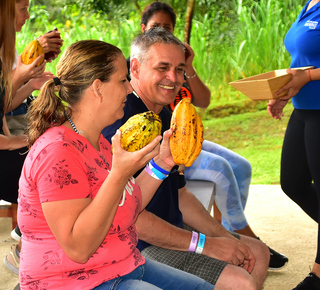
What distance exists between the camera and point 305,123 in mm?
2400

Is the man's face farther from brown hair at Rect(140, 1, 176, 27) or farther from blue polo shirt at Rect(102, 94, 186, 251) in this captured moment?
brown hair at Rect(140, 1, 176, 27)

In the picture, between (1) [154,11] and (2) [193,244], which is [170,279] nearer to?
(2) [193,244]

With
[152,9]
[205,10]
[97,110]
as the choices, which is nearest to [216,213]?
[152,9]

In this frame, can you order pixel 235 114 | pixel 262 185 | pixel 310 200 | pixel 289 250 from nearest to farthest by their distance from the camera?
pixel 310 200, pixel 289 250, pixel 262 185, pixel 235 114

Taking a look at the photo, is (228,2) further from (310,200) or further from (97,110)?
(97,110)

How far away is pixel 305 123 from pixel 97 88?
4.57ft

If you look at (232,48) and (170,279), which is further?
(232,48)

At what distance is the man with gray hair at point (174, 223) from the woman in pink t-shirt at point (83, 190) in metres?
0.17

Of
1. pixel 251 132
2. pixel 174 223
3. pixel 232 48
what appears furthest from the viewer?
pixel 251 132

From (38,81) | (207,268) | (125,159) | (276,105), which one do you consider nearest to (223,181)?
(276,105)

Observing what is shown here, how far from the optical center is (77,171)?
4.10 feet

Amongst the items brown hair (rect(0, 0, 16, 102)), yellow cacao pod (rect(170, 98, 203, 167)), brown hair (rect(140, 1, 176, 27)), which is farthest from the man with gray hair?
brown hair (rect(140, 1, 176, 27))

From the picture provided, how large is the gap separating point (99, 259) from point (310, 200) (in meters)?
1.67

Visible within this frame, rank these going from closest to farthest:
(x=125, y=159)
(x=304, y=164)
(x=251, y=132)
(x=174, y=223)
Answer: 1. (x=125, y=159)
2. (x=174, y=223)
3. (x=304, y=164)
4. (x=251, y=132)
